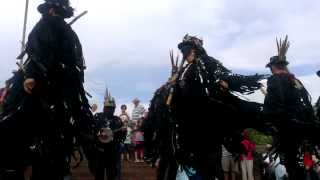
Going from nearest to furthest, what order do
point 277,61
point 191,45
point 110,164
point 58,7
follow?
point 58,7
point 191,45
point 277,61
point 110,164

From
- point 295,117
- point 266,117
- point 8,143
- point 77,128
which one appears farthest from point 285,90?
point 8,143

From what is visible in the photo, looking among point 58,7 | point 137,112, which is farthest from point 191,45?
point 137,112

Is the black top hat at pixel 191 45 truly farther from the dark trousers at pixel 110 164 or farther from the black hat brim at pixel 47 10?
the dark trousers at pixel 110 164

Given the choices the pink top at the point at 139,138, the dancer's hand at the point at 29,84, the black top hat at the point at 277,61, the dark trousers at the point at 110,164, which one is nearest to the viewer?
the dancer's hand at the point at 29,84

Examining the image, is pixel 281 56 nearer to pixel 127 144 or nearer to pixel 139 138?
pixel 139 138

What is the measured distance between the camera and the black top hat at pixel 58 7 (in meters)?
7.85

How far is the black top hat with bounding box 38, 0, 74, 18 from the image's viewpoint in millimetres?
7852

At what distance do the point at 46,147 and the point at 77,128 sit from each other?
1.57ft

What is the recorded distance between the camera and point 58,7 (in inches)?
309

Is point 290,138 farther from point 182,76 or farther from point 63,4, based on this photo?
point 63,4

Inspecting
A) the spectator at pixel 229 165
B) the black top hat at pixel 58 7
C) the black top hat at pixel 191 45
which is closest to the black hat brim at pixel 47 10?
the black top hat at pixel 58 7

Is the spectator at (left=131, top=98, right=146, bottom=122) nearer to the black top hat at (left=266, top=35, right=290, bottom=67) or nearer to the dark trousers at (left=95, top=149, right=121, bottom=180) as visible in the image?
the dark trousers at (left=95, top=149, right=121, bottom=180)

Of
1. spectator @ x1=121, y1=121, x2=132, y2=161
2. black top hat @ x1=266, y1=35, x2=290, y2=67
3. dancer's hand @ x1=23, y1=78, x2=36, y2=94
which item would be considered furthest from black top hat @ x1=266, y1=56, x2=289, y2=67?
spectator @ x1=121, y1=121, x2=132, y2=161

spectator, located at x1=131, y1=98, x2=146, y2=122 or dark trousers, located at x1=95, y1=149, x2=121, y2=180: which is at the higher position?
spectator, located at x1=131, y1=98, x2=146, y2=122
